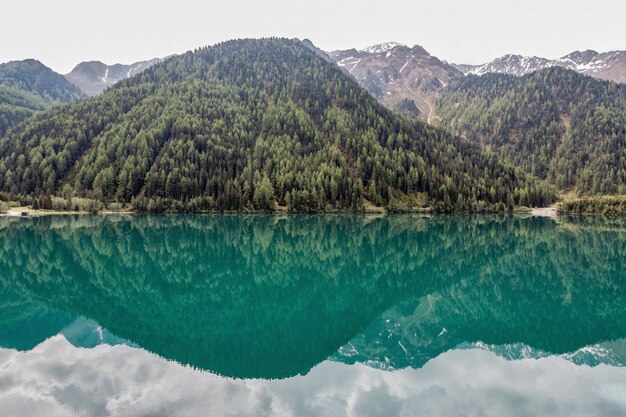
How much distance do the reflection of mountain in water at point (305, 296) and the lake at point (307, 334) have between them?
211mm

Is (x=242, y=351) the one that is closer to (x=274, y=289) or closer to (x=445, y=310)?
(x=274, y=289)

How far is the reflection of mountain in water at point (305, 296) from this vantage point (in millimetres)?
25219

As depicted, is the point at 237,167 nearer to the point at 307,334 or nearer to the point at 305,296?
the point at 305,296

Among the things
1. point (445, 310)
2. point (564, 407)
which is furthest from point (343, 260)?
point (564, 407)

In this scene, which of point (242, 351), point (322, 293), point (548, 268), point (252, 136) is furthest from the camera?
point (252, 136)

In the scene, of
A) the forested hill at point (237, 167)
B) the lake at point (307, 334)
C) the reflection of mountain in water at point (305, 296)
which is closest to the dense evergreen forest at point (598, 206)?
the forested hill at point (237, 167)

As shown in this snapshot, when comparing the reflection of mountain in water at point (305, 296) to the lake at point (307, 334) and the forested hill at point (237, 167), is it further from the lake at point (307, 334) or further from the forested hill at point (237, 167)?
the forested hill at point (237, 167)

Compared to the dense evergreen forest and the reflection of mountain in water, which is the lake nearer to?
the reflection of mountain in water

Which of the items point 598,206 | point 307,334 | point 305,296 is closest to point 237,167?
point 598,206

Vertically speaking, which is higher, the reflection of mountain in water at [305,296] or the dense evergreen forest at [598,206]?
the reflection of mountain in water at [305,296]

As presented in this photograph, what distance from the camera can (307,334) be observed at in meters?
26.7

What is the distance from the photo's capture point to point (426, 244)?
7388 cm

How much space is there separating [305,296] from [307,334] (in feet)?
34.0

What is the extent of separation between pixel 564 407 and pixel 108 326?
26.5 meters
